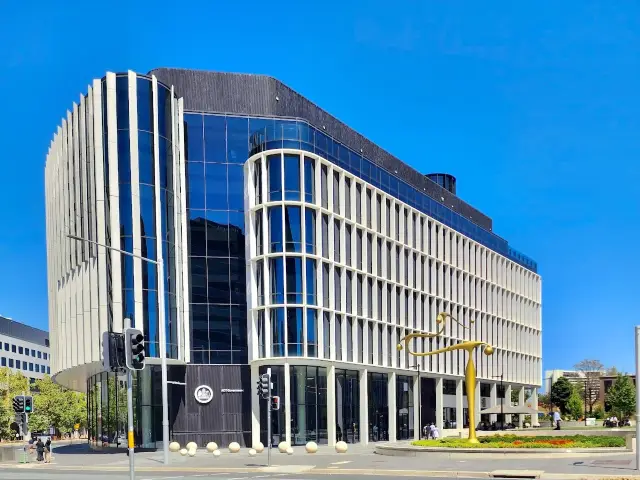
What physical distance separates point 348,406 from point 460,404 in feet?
91.9

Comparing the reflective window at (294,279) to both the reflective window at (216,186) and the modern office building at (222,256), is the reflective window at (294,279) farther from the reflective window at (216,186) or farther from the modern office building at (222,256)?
the reflective window at (216,186)

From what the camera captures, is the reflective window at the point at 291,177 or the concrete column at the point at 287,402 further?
the reflective window at the point at 291,177

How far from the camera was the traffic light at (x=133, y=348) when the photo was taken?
18.4 metres

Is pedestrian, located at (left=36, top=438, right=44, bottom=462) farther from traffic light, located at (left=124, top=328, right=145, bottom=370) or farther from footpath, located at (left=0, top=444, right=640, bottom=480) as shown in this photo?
traffic light, located at (left=124, top=328, right=145, bottom=370)

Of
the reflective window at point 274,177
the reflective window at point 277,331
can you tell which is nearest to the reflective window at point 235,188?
the reflective window at point 274,177

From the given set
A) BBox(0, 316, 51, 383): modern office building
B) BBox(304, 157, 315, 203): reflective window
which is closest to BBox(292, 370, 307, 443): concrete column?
BBox(304, 157, 315, 203): reflective window

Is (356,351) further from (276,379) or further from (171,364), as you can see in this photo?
(171,364)

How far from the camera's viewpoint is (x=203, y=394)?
2411 inches

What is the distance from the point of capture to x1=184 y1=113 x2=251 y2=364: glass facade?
61.3 meters

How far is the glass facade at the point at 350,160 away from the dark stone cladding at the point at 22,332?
8674 centimetres

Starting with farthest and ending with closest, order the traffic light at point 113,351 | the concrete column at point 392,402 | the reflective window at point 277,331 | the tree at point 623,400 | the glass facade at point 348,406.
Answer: the tree at point 623,400
the concrete column at point 392,402
the glass facade at point 348,406
the reflective window at point 277,331
the traffic light at point 113,351

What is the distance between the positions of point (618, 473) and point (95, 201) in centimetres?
3737

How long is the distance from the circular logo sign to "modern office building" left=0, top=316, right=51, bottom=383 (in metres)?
85.7

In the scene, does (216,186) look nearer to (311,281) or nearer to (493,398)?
(311,281)
